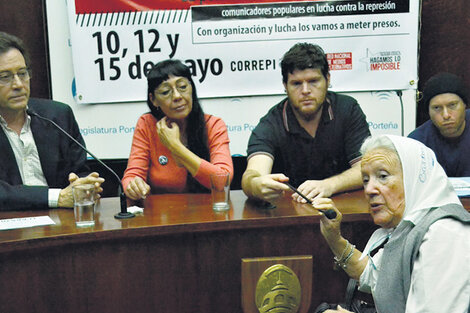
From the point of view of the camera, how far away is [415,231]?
1358 mm

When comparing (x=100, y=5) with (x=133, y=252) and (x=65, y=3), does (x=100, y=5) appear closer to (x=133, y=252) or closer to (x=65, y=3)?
(x=65, y=3)

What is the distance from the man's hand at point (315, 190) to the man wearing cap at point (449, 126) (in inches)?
36.2

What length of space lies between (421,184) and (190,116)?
1.46m

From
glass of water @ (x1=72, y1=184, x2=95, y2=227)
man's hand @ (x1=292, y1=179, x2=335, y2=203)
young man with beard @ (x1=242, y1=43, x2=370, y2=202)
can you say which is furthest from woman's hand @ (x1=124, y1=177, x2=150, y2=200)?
man's hand @ (x1=292, y1=179, x2=335, y2=203)

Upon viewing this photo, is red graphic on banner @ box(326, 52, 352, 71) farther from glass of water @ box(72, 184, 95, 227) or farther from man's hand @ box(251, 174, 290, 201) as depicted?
glass of water @ box(72, 184, 95, 227)

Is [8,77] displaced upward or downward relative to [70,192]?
upward

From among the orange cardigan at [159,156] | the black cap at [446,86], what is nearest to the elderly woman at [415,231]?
the orange cardigan at [159,156]

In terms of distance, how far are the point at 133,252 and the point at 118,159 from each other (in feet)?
5.97

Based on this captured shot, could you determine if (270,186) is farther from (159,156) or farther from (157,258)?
(159,156)

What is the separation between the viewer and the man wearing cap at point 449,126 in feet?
9.20

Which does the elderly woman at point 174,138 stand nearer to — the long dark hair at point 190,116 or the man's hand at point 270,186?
the long dark hair at point 190,116

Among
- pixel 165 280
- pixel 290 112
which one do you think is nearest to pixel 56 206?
pixel 165 280

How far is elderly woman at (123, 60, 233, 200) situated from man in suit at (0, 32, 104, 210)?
304 mm

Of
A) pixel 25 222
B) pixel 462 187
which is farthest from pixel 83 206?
pixel 462 187
